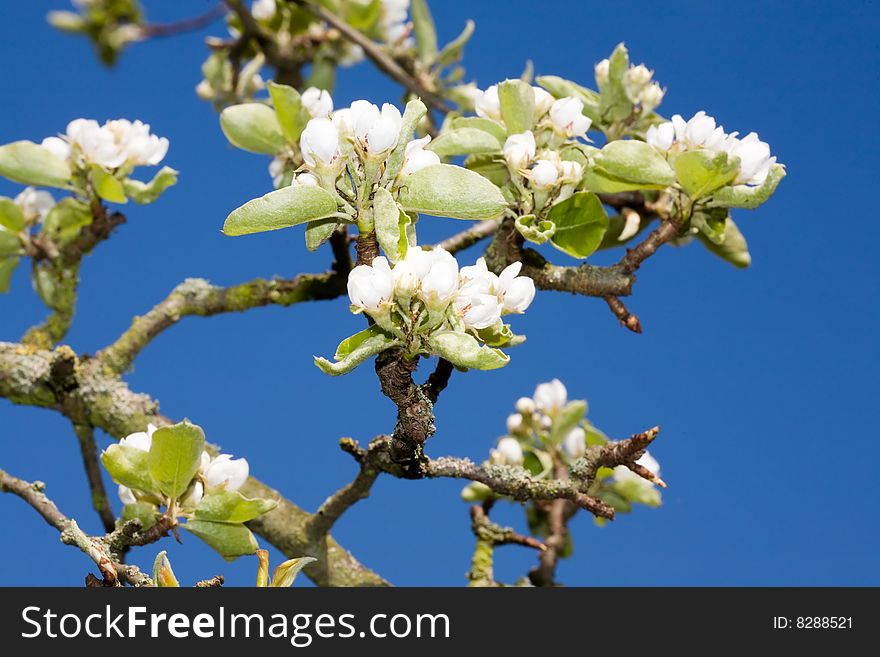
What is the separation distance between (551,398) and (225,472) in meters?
0.95

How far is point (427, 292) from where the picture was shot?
935mm

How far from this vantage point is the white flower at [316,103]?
4.37ft

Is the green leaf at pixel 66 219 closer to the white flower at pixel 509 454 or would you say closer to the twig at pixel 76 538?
the twig at pixel 76 538

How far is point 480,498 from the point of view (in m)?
1.94

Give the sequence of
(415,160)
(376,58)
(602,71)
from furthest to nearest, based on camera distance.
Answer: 1. (376,58)
2. (602,71)
3. (415,160)

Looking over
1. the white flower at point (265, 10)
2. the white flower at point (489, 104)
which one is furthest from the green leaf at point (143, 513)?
the white flower at point (265, 10)

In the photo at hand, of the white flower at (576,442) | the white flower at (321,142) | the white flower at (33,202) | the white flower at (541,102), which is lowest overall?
the white flower at (321,142)

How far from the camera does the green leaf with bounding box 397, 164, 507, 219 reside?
100cm

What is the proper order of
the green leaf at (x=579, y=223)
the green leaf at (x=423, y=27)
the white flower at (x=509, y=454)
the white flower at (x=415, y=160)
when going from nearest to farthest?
the white flower at (x=415, y=160) < the green leaf at (x=579, y=223) < the white flower at (x=509, y=454) < the green leaf at (x=423, y=27)

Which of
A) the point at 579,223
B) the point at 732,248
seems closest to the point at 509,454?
the point at 732,248

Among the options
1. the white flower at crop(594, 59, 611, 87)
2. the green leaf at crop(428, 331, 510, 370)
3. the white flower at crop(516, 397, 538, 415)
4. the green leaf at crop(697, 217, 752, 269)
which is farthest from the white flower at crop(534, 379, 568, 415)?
the green leaf at crop(428, 331, 510, 370)

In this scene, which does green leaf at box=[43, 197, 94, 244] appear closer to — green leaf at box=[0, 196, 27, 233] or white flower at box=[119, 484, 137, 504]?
green leaf at box=[0, 196, 27, 233]

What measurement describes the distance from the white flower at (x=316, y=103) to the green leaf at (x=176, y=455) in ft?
1.56

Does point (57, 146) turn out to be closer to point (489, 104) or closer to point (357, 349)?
point (489, 104)
